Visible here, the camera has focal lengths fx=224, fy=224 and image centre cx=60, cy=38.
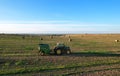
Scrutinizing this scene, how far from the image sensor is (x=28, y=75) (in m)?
14.3

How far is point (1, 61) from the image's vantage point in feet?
64.7

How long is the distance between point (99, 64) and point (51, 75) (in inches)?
240

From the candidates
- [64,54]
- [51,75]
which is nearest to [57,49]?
[64,54]

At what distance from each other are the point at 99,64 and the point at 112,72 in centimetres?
337

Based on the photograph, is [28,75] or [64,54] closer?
[28,75]

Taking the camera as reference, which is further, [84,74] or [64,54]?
[64,54]

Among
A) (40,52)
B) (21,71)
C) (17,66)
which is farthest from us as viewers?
(40,52)

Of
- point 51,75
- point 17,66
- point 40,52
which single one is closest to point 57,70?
→ point 51,75

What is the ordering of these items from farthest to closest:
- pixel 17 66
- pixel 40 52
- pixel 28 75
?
pixel 40 52 → pixel 17 66 → pixel 28 75

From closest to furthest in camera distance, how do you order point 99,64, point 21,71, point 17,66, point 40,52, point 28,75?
point 28,75
point 21,71
point 17,66
point 99,64
point 40,52

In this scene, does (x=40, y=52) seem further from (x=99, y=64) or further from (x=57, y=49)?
(x=99, y=64)

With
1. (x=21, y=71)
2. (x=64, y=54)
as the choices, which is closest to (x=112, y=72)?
(x=21, y=71)

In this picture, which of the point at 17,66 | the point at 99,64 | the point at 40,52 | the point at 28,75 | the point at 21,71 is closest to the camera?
the point at 28,75

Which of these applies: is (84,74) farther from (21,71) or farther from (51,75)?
(21,71)
